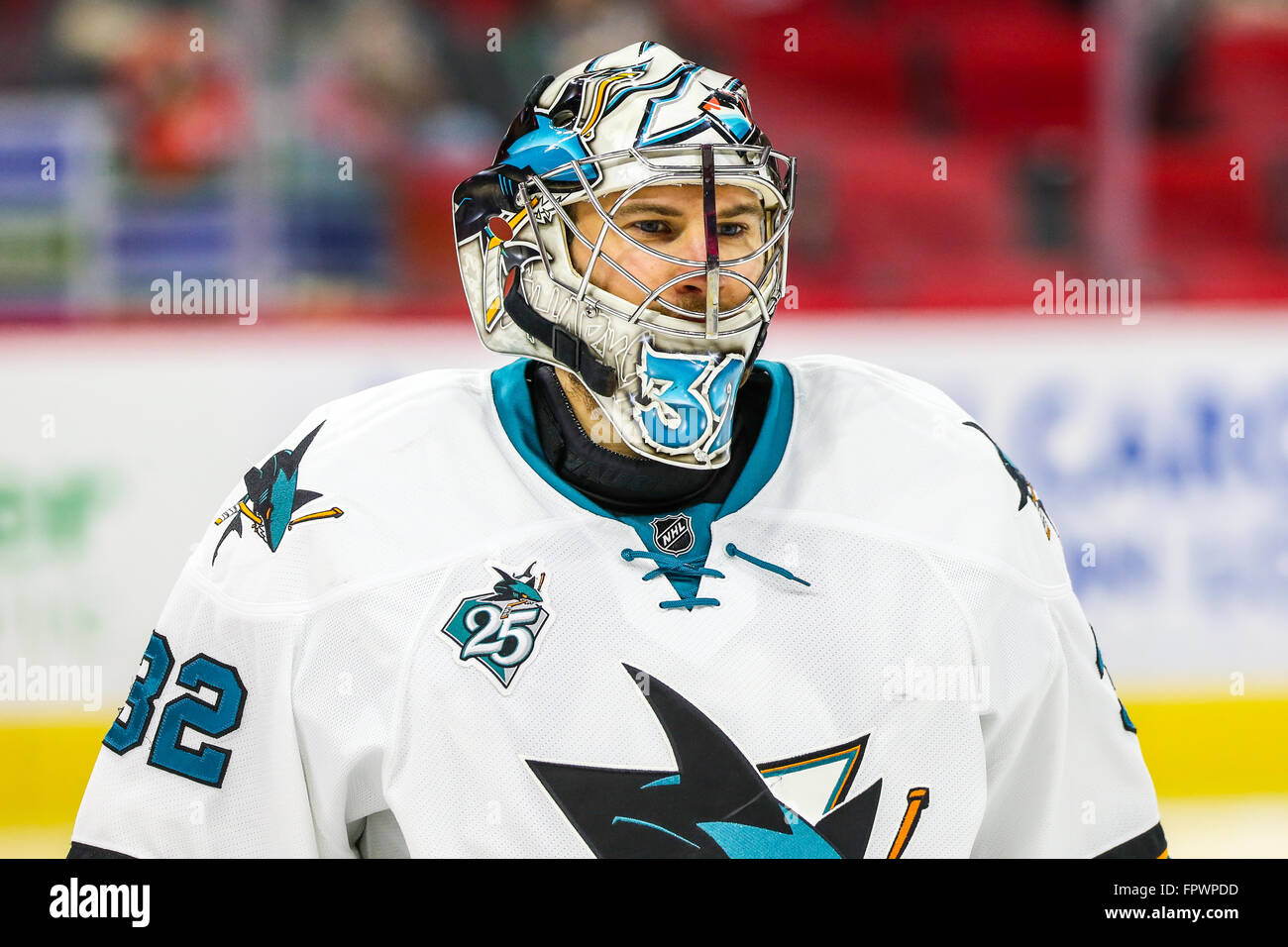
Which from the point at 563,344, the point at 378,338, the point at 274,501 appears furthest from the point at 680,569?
the point at 378,338

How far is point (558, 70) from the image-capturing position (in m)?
4.06

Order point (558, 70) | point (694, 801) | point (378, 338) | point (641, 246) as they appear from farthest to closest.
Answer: point (558, 70), point (378, 338), point (641, 246), point (694, 801)

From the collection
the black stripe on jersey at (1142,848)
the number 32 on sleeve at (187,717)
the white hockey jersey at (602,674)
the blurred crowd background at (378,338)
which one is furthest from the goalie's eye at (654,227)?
the blurred crowd background at (378,338)

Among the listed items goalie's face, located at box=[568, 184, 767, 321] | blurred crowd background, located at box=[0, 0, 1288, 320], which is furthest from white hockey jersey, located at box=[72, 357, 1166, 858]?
blurred crowd background, located at box=[0, 0, 1288, 320]

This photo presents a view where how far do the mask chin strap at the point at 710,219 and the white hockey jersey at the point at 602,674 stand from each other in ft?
0.60

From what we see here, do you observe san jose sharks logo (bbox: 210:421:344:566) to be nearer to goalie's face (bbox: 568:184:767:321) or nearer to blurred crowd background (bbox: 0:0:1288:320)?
goalie's face (bbox: 568:184:767:321)

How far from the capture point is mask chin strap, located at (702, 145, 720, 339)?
158 cm

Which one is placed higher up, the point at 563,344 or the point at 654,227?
the point at 654,227

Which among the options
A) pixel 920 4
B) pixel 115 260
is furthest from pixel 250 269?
pixel 920 4

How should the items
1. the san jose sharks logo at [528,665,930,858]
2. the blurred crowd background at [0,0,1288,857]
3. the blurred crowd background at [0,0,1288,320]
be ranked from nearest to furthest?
the san jose sharks logo at [528,665,930,858] < the blurred crowd background at [0,0,1288,857] < the blurred crowd background at [0,0,1288,320]

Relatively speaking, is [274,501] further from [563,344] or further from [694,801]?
[694,801]

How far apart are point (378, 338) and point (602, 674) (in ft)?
6.88

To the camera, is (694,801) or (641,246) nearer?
(694,801)
